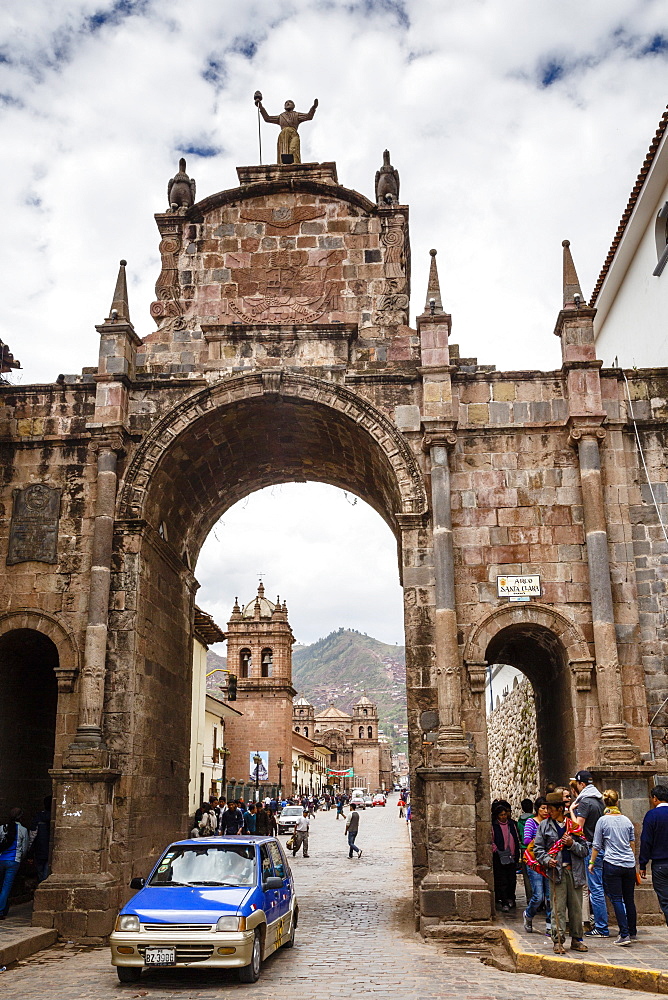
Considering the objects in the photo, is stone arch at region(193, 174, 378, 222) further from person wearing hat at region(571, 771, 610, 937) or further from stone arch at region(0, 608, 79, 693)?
person wearing hat at region(571, 771, 610, 937)

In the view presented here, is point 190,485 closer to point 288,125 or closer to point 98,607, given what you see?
point 98,607

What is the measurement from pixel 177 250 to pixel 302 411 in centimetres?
390

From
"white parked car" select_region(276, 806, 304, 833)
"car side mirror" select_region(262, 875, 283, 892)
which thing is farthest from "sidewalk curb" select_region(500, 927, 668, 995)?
"white parked car" select_region(276, 806, 304, 833)

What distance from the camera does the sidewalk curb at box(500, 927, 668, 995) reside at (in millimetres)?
8102

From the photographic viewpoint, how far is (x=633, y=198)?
18969mm

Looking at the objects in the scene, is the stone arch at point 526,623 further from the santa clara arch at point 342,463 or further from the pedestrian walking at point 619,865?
the pedestrian walking at point 619,865

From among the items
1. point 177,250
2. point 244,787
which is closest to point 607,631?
point 177,250

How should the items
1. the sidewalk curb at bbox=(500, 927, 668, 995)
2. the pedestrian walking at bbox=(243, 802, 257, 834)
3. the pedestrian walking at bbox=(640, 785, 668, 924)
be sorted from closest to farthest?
the sidewalk curb at bbox=(500, 927, 668, 995), the pedestrian walking at bbox=(640, 785, 668, 924), the pedestrian walking at bbox=(243, 802, 257, 834)

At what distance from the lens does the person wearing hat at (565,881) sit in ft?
30.9

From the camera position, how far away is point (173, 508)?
16.6m

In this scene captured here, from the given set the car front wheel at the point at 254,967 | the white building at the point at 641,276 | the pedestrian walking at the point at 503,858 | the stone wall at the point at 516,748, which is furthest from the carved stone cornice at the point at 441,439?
the stone wall at the point at 516,748

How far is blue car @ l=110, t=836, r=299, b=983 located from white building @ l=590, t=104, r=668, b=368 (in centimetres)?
1370

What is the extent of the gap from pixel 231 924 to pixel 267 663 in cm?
4797

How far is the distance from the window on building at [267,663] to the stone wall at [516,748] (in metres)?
23.4
